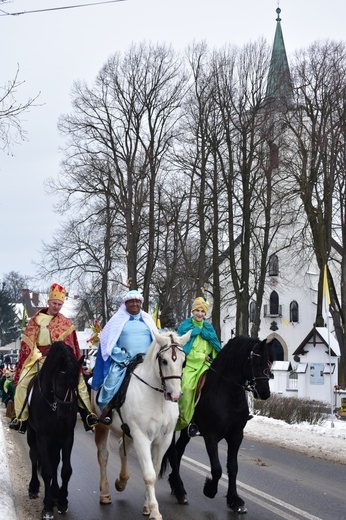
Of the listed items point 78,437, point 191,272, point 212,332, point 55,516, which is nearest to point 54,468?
point 55,516

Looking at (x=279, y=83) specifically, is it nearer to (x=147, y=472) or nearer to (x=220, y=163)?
(x=220, y=163)

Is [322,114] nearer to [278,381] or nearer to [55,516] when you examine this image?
[278,381]

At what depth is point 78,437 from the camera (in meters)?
21.0

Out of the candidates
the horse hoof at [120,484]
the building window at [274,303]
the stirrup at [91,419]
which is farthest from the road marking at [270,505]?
the building window at [274,303]

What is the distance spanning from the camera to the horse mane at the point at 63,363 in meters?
9.62

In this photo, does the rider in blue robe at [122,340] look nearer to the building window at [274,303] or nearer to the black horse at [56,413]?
the black horse at [56,413]

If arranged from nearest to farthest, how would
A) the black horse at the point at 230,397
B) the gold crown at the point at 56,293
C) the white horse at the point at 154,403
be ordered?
1. the white horse at the point at 154,403
2. the black horse at the point at 230,397
3. the gold crown at the point at 56,293

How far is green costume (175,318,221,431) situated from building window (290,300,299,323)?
57636 millimetres

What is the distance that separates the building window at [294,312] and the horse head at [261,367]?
59.0 meters

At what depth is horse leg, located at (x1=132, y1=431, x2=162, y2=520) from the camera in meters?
8.51

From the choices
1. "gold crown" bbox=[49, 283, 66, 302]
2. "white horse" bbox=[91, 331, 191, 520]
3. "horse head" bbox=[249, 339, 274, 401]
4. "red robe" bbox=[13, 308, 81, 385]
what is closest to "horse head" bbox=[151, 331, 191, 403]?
"white horse" bbox=[91, 331, 191, 520]

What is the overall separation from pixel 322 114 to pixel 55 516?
2854cm

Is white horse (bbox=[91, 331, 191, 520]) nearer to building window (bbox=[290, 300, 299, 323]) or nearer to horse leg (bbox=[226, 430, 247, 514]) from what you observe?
horse leg (bbox=[226, 430, 247, 514])

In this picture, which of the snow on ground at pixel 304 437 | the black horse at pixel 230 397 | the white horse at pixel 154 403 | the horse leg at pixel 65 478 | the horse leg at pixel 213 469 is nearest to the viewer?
the white horse at pixel 154 403
